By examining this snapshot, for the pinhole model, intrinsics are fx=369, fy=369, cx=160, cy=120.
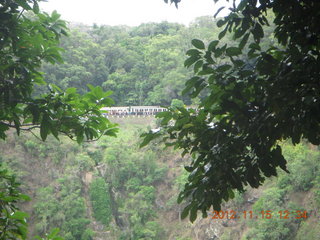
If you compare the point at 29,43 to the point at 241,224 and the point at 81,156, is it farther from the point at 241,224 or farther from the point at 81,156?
the point at 81,156

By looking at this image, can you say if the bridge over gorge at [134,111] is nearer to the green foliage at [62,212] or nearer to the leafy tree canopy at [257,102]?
the green foliage at [62,212]

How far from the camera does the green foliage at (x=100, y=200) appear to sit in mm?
9871

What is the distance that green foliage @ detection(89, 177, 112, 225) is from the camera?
32.4 ft

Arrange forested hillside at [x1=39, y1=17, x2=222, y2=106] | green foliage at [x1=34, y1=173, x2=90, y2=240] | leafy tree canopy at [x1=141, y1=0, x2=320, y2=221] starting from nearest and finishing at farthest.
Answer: leafy tree canopy at [x1=141, y1=0, x2=320, y2=221], green foliage at [x1=34, y1=173, x2=90, y2=240], forested hillside at [x1=39, y1=17, x2=222, y2=106]

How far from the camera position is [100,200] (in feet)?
33.4

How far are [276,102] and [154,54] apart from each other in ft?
54.0

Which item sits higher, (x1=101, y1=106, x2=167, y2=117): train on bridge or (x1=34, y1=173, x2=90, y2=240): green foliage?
(x1=101, y1=106, x2=167, y2=117): train on bridge

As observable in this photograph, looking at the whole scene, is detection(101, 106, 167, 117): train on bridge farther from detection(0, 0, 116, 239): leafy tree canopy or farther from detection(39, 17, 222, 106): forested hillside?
detection(0, 0, 116, 239): leafy tree canopy

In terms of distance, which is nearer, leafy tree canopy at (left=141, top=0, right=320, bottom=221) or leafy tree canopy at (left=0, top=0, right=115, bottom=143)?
leafy tree canopy at (left=141, top=0, right=320, bottom=221)

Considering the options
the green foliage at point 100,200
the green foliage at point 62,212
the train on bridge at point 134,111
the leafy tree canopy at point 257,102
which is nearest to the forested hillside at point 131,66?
the train on bridge at point 134,111

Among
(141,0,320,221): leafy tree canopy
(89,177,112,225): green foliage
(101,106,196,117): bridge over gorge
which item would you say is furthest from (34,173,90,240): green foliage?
(141,0,320,221): leafy tree canopy

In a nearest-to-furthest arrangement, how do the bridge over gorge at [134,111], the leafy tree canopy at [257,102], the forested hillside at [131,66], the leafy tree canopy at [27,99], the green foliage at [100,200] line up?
the leafy tree canopy at [257,102], the leafy tree canopy at [27,99], the green foliage at [100,200], the forested hillside at [131,66], the bridge over gorge at [134,111]

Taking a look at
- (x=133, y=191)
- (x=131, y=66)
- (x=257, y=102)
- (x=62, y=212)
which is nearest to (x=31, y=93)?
(x=257, y=102)

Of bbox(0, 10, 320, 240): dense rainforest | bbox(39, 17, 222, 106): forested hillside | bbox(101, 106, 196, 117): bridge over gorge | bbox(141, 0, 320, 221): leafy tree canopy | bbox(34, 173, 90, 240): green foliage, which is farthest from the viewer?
bbox(101, 106, 196, 117): bridge over gorge
